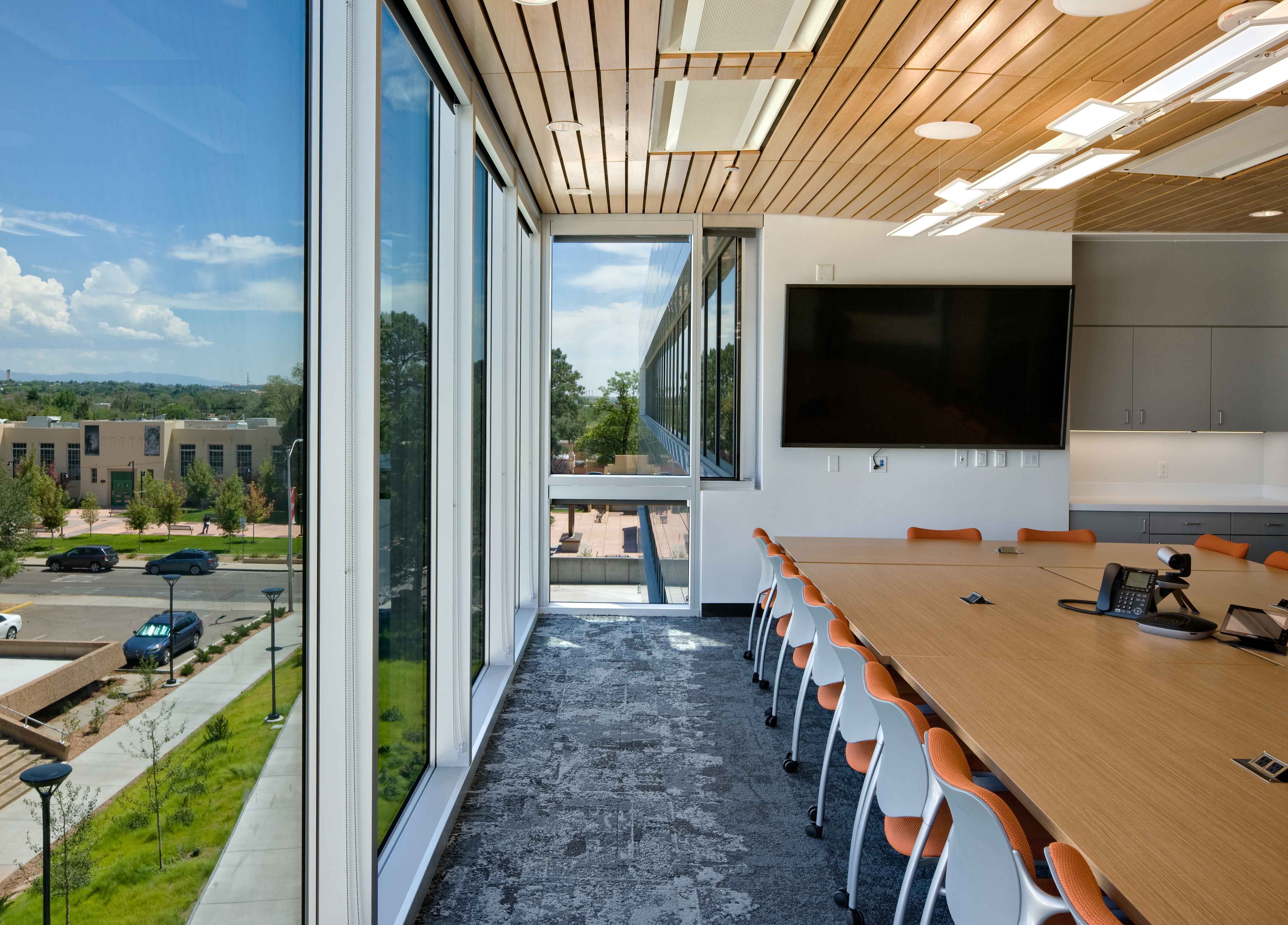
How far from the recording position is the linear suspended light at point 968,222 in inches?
164

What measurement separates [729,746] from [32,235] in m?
3.44

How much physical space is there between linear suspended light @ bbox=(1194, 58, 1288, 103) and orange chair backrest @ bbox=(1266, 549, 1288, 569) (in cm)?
281

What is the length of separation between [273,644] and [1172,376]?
273 inches

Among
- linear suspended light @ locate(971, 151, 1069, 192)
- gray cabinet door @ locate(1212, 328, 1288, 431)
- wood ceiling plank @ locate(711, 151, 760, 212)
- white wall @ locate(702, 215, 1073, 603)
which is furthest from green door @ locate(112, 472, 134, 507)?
gray cabinet door @ locate(1212, 328, 1288, 431)

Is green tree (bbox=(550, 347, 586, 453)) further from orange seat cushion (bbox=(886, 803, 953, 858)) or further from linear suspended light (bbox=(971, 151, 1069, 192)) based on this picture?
orange seat cushion (bbox=(886, 803, 953, 858))

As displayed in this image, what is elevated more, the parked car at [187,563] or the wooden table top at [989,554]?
the parked car at [187,563]

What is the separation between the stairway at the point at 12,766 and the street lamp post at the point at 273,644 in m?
0.71

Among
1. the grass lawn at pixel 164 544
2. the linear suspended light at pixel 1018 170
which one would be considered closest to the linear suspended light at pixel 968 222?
the linear suspended light at pixel 1018 170

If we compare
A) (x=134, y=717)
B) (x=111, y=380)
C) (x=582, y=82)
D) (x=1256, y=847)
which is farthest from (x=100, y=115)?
(x=582, y=82)

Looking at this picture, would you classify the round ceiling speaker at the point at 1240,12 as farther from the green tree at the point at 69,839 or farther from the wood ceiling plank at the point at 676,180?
the green tree at the point at 69,839

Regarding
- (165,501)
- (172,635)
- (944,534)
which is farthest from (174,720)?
(944,534)

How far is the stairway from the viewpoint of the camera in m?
0.90

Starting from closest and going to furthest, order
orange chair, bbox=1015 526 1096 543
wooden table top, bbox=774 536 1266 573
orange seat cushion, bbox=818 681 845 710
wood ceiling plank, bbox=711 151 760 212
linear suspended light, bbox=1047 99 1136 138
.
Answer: linear suspended light, bbox=1047 99 1136 138 < orange seat cushion, bbox=818 681 845 710 < wooden table top, bbox=774 536 1266 573 < wood ceiling plank, bbox=711 151 760 212 < orange chair, bbox=1015 526 1096 543

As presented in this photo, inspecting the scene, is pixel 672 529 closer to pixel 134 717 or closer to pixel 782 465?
pixel 782 465
